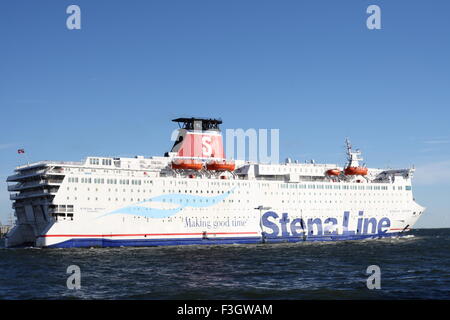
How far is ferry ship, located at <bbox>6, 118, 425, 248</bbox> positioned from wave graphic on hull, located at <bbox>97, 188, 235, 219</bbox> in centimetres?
10

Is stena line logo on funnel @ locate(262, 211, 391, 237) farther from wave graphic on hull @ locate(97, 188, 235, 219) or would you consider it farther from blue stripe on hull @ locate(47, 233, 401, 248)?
wave graphic on hull @ locate(97, 188, 235, 219)

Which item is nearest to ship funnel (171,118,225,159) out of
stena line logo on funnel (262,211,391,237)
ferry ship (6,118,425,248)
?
ferry ship (6,118,425,248)

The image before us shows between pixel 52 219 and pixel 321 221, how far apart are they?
29.8 metres

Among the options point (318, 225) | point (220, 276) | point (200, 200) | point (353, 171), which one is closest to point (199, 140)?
point (200, 200)

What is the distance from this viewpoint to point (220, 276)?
84.3 feet

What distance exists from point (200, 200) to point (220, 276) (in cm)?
2456

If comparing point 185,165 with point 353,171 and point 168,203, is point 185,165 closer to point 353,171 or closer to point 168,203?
point 168,203

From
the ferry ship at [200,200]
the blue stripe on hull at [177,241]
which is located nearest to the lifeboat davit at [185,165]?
the ferry ship at [200,200]

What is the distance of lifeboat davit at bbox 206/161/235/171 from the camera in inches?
2063

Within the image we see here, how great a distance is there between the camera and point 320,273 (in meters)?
27.3

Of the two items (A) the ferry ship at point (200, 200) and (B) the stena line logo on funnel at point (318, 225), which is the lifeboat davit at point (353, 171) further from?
(B) the stena line logo on funnel at point (318, 225)

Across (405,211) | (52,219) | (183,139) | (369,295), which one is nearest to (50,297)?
(369,295)

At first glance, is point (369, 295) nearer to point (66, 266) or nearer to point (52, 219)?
point (66, 266)
